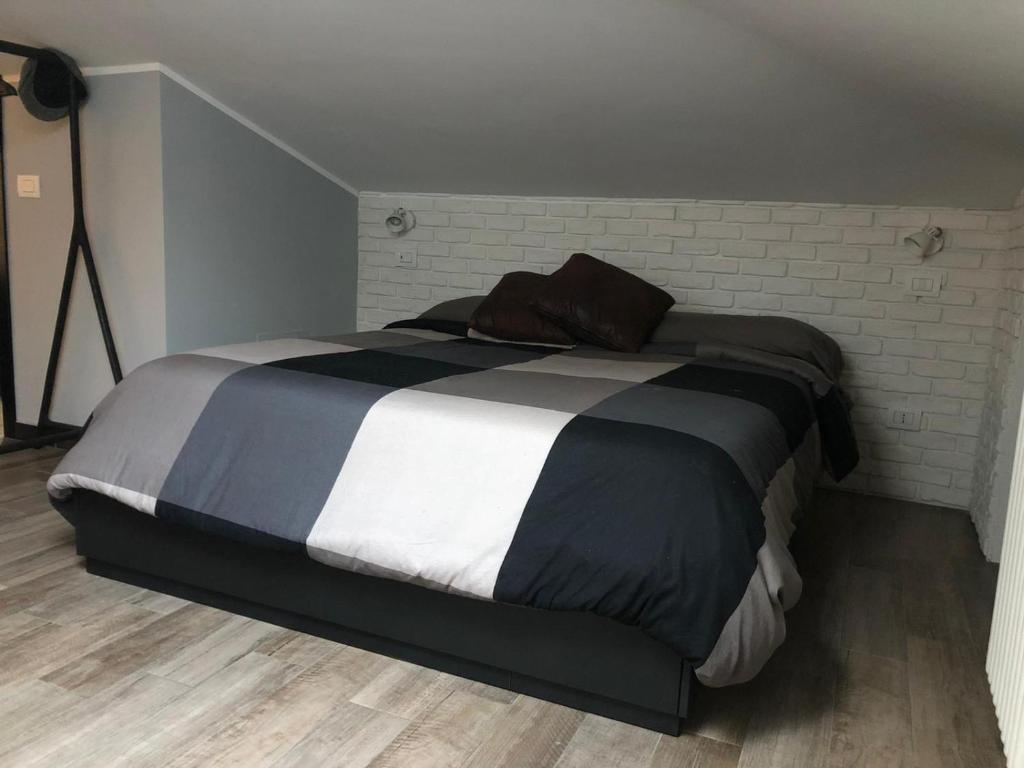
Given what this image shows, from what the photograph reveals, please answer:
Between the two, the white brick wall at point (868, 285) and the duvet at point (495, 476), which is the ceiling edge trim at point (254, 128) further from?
the duvet at point (495, 476)

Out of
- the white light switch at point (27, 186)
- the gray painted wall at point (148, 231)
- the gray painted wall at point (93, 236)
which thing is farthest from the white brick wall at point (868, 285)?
the white light switch at point (27, 186)

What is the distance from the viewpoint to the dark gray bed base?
69.4 inches

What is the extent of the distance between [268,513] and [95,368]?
6.88 feet

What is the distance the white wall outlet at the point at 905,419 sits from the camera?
349cm

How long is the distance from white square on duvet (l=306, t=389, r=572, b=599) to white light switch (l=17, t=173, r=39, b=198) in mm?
2553

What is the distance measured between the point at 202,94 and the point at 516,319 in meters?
1.64

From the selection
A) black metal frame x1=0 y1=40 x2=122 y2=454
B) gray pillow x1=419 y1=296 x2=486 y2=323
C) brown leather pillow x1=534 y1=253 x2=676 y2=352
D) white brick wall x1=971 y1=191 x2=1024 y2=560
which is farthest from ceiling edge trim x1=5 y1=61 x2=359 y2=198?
white brick wall x1=971 y1=191 x2=1024 y2=560

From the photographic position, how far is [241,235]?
12.3 feet

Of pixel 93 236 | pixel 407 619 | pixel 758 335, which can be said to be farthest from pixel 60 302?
pixel 758 335

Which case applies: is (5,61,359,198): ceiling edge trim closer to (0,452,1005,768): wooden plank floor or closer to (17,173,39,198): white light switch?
(17,173,39,198): white light switch

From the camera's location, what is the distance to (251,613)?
2191mm

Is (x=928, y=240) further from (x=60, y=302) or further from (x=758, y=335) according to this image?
(x=60, y=302)

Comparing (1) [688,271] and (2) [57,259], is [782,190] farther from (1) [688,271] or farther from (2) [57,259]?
(2) [57,259]

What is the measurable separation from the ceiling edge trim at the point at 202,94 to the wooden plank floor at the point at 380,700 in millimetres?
1989
